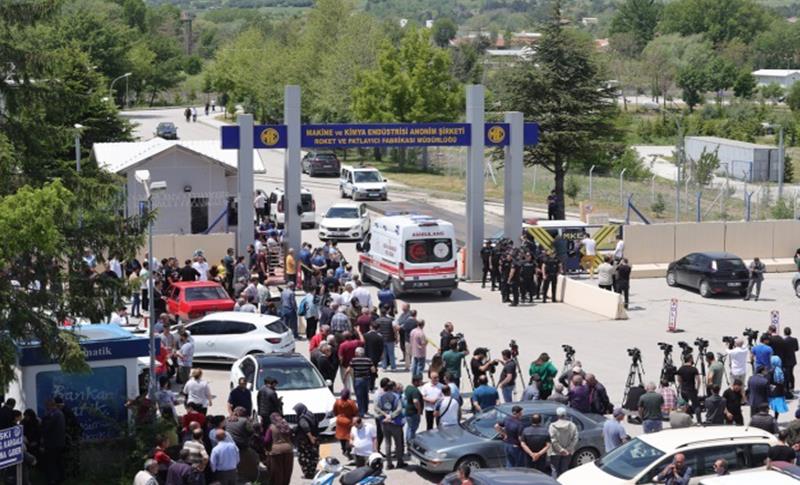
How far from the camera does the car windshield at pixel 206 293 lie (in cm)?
3031

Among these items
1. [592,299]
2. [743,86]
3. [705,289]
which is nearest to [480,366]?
[592,299]

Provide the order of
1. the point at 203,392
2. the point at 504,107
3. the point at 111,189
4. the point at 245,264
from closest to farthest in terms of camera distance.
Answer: the point at 111,189, the point at 203,392, the point at 245,264, the point at 504,107

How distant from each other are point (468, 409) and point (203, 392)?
5.10 meters

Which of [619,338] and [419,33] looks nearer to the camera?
[619,338]

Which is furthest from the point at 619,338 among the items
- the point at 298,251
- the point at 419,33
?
the point at 419,33

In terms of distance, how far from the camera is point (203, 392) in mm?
21719

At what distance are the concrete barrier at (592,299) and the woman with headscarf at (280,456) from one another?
16.2 metres

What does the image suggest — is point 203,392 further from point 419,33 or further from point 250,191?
point 419,33

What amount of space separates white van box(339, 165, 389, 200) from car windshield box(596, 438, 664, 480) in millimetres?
38836

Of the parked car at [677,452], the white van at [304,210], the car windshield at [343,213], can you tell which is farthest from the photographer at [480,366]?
the white van at [304,210]

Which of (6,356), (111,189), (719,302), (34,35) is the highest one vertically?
(34,35)

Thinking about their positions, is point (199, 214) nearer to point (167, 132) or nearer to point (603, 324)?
point (603, 324)

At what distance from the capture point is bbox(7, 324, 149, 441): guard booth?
65.2ft

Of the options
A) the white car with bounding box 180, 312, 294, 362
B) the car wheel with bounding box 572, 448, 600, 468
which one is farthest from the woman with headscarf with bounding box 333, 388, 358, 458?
the white car with bounding box 180, 312, 294, 362
